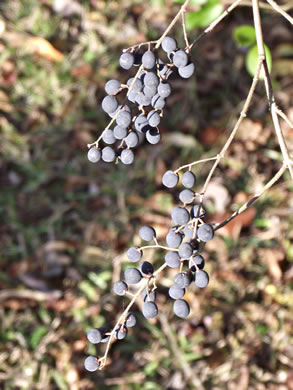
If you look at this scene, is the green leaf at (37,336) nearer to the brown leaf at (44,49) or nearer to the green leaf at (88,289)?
the green leaf at (88,289)

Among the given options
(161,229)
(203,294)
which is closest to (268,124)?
(161,229)

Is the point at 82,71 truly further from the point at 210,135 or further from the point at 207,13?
the point at 207,13

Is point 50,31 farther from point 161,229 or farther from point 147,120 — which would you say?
point 147,120

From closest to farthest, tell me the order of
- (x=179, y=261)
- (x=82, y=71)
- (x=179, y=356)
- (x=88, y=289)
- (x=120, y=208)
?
(x=179, y=261)
(x=179, y=356)
(x=88, y=289)
(x=120, y=208)
(x=82, y=71)

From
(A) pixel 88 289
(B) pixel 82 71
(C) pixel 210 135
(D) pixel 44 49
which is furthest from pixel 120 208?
(D) pixel 44 49

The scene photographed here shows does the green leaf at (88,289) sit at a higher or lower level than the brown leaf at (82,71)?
lower

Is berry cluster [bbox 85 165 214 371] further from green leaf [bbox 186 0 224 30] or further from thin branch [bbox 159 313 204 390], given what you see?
thin branch [bbox 159 313 204 390]

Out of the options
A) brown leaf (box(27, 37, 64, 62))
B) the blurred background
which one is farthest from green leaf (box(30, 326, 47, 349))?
brown leaf (box(27, 37, 64, 62))

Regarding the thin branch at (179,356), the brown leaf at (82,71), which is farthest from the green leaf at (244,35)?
the brown leaf at (82,71)
